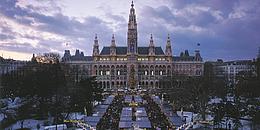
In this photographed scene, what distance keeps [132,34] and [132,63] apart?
9.18 metres

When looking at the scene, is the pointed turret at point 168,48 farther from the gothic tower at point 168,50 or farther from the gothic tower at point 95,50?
the gothic tower at point 95,50

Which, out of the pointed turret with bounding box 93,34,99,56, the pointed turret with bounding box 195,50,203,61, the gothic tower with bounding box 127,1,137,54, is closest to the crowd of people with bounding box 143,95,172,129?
the gothic tower with bounding box 127,1,137,54

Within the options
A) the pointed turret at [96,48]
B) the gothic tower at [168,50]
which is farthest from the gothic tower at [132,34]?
the gothic tower at [168,50]

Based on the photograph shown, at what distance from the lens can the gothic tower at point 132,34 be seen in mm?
109938

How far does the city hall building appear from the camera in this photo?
10706cm

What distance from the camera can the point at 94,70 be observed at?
356ft

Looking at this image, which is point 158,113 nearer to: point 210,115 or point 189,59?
point 210,115

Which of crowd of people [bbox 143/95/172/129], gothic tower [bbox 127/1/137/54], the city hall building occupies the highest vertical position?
gothic tower [bbox 127/1/137/54]

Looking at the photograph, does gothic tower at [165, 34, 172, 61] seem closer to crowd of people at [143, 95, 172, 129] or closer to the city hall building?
the city hall building

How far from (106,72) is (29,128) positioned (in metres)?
79.8

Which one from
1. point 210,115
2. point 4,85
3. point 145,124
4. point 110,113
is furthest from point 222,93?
point 4,85

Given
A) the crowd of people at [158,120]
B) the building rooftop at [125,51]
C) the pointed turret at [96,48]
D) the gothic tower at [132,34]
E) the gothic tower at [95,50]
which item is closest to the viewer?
the crowd of people at [158,120]

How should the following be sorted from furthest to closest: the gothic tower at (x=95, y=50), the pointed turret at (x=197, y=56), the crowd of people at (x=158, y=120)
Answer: the pointed turret at (x=197, y=56) < the gothic tower at (x=95, y=50) < the crowd of people at (x=158, y=120)

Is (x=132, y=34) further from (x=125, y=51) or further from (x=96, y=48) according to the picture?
(x=96, y=48)
